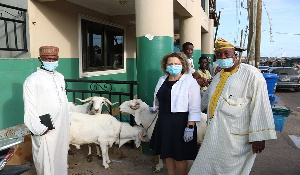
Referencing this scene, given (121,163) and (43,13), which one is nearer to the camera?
(121,163)

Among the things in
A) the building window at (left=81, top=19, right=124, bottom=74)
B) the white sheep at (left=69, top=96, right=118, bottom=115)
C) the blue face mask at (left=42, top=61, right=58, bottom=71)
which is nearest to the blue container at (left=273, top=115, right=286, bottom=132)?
the white sheep at (left=69, top=96, right=118, bottom=115)

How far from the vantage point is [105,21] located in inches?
324

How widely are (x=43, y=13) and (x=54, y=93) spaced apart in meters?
3.27

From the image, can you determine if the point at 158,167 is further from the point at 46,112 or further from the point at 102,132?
the point at 46,112

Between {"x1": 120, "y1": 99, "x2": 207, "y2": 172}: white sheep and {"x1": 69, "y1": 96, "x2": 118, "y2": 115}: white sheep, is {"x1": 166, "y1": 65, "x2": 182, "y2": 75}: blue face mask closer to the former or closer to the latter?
{"x1": 120, "y1": 99, "x2": 207, "y2": 172}: white sheep

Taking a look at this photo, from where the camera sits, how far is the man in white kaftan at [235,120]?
258 centimetres

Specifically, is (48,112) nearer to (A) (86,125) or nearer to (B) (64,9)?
(A) (86,125)

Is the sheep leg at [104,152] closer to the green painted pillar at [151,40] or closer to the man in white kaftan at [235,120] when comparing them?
the green painted pillar at [151,40]

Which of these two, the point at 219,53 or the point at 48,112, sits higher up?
the point at 219,53

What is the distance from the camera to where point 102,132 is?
4262 mm

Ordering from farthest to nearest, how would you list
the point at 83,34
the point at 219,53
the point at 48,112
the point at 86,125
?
the point at 83,34, the point at 86,125, the point at 48,112, the point at 219,53

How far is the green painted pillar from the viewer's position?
14.7 feet

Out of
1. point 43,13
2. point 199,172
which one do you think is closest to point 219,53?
point 199,172

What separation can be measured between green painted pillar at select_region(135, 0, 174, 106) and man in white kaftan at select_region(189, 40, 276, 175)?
171cm
